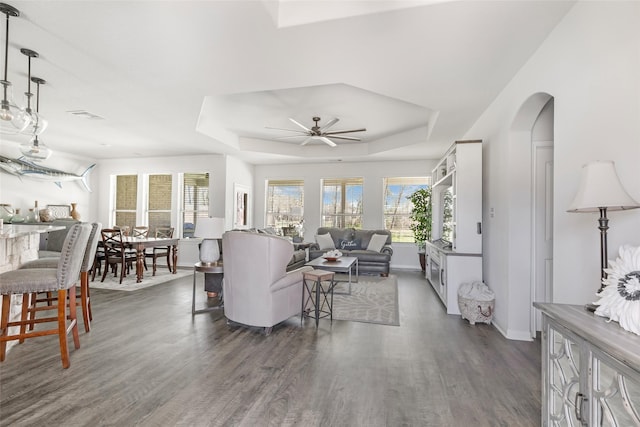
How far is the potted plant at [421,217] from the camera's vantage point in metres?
7.08

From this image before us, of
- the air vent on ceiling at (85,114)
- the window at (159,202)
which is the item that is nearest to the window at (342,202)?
the window at (159,202)

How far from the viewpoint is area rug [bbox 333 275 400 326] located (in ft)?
12.7

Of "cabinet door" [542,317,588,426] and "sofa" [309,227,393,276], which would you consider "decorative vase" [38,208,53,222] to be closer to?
"sofa" [309,227,393,276]

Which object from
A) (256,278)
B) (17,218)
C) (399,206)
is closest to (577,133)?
(256,278)

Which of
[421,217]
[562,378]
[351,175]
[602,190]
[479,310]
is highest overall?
[351,175]

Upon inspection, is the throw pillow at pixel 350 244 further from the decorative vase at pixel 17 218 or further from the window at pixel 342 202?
the decorative vase at pixel 17 218

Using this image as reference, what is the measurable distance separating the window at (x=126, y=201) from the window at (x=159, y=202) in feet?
1.41

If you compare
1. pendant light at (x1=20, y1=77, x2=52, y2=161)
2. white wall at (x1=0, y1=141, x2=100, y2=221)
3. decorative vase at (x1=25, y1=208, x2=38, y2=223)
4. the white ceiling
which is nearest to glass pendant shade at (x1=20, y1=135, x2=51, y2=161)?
pendant light at (x1=20, y1=77, x2=52, y2=161)

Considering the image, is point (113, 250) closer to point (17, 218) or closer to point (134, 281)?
point (134, 281)

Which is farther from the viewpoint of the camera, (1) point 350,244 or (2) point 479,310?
(1) point 350,244

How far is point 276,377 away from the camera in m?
2.41

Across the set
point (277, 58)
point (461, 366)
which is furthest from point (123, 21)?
point (461, 366)

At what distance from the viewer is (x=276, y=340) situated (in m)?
3.14

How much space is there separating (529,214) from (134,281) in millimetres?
6321
